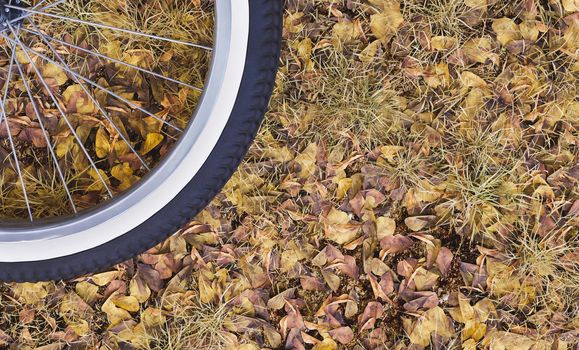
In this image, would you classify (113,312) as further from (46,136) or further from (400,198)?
(400,198)

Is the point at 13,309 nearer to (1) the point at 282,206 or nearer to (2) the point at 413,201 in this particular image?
(1) the point at 282,206

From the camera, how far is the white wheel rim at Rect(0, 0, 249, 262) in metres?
1.36

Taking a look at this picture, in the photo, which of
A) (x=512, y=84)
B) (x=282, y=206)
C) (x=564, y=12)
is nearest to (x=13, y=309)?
(x=282, y=206)

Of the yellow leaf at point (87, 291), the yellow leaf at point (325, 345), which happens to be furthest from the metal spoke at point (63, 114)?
the yellow leaf at point (325, 345)

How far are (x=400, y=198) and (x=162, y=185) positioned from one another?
0.67 meters

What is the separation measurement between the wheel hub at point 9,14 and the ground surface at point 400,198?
0.69m

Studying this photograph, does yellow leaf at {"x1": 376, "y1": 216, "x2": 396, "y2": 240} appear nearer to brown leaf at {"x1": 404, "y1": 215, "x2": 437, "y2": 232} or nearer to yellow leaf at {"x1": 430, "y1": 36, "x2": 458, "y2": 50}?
brown leaf at {"x1": 404, "y1": 215, "x2": 437, "y2": 232}

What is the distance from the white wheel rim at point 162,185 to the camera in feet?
4.45

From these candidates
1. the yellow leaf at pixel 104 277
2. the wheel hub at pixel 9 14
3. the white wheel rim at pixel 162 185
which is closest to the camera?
the white wheel rim at pixel 162 185

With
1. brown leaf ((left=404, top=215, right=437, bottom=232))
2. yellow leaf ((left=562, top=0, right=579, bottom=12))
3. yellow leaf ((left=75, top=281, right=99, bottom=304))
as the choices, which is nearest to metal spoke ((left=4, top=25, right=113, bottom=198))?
yellow leaf ((left=75, top=281, right=99, bottom=304))

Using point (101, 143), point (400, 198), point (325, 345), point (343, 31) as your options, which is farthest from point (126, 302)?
point (343, 31)

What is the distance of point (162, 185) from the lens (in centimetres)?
139

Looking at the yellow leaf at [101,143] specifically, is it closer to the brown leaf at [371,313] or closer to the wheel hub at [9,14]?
the wheel hub at [9,14]

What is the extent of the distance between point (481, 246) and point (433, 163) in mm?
264
